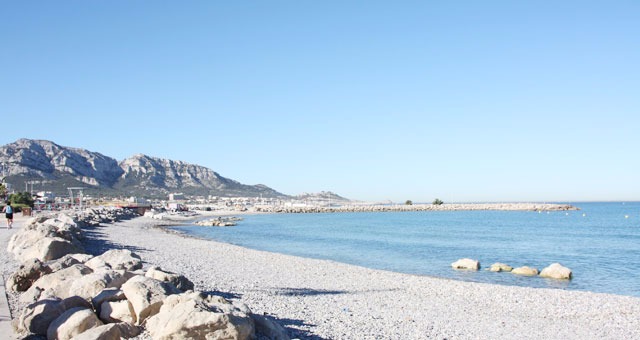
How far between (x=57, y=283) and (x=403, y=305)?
877 cm

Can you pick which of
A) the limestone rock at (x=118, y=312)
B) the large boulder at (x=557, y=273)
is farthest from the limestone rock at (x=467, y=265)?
the limestone rock at (x=118, y=312)

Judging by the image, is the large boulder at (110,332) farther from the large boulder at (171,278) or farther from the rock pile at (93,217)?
the rock pile at (93,217)

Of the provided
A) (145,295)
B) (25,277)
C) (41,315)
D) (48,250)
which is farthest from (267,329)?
(48,250)

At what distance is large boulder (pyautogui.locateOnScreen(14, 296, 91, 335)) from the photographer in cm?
771

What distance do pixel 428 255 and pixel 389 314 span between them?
19.6 metres

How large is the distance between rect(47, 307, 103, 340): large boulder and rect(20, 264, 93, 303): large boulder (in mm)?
1693

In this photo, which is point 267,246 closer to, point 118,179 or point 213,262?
point 213,262

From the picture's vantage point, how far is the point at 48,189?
4658 inches

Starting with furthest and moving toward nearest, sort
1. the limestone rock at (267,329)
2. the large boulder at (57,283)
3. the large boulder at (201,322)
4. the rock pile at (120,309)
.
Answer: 1. the large boulder at (57,283)
2. the limestone rock at (267,329)
3. the rock pile at (120,309)
4. the large boulder at (201,322)

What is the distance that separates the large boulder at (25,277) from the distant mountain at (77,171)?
11360cm

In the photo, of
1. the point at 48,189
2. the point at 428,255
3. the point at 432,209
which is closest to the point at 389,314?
the point at 428,255

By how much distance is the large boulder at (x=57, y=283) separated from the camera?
9523 mm

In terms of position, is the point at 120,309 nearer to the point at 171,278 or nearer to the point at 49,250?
the point at 171,278

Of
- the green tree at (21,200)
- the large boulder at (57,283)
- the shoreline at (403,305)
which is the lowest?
the shoreline at (403,305)
